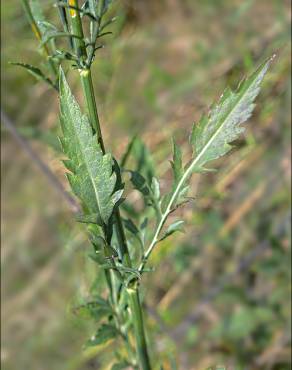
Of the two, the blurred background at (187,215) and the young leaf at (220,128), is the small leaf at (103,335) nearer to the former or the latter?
the young leaf at (220,128)

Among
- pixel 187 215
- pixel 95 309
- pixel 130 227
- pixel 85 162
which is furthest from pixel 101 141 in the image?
pixel 187 215

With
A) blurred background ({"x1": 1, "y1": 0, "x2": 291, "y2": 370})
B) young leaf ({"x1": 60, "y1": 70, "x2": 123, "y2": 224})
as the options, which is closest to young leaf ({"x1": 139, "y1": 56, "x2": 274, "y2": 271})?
young leaf ({"x1": 60, "y1": 70, "x2": 123, "y2": 224})

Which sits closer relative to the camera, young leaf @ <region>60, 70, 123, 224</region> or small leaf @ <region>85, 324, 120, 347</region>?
young leaf @ <region>60, 70, 123, 224</region>

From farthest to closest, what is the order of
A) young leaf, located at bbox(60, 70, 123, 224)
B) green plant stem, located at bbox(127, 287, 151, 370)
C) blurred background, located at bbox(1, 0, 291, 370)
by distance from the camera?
blurred background, located at bbox(1, 0, 291, 370)
green plant stem, located at bbox(127, 287, 151, 370)
young leaf, located at bbox(60, 70, 123, 224)

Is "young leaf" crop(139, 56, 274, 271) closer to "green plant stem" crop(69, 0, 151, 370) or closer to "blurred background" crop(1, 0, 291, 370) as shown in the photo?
"green plant stem" crop(69, 0, 151, 370)

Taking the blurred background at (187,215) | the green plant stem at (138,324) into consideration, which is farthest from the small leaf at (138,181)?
the blurred background at (187,215)

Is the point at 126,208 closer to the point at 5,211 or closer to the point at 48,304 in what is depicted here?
the point at 48,304
